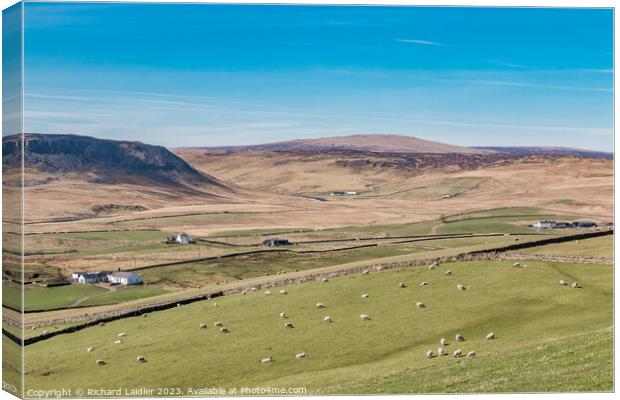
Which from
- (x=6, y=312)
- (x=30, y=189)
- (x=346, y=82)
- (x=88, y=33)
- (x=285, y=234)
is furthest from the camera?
(x=285, y=234)

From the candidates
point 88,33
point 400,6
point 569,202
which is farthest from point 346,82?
point 569,202

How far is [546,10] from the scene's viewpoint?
101 ft

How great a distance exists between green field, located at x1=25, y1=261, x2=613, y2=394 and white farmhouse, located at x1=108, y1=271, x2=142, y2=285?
35.6 feet

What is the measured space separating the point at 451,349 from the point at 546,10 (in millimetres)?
12793

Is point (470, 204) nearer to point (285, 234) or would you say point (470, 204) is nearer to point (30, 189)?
point (285, 234)

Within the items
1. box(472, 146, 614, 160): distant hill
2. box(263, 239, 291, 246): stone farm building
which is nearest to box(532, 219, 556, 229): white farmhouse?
box(472, 146, 614, 160): distant hill

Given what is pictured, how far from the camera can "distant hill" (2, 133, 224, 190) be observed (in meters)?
29.9

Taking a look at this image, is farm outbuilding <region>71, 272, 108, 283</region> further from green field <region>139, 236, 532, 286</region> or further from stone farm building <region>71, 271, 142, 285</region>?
green field <region>139, 236, 532, 286</region>

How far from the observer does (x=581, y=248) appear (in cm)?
3750

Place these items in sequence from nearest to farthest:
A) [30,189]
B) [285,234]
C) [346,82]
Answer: [30,189] < [346,82] < [285,234]

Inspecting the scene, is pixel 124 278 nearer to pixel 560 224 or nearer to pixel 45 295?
pixel 45 295

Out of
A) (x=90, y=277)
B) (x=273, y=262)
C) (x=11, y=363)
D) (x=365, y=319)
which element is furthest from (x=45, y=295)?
(x=273, y=262)

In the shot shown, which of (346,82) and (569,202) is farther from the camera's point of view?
(569,202)

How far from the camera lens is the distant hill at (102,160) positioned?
2989 cm
